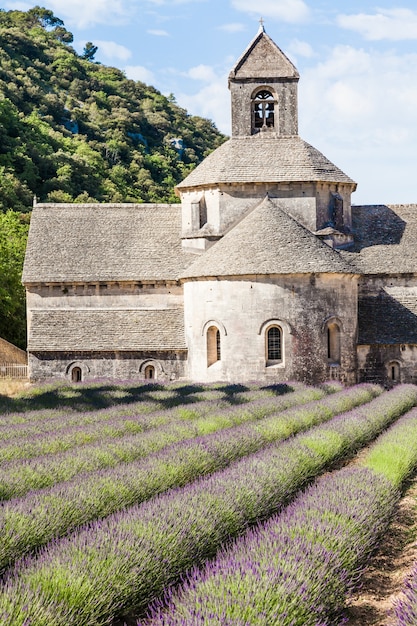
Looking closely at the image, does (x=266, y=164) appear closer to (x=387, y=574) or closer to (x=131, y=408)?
(x=131, y=408)

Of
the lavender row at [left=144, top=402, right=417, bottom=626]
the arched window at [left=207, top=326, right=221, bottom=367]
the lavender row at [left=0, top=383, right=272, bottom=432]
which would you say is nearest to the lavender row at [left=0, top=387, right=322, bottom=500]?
the lavender row at [left=0, top=383, right=272, bottom=432]

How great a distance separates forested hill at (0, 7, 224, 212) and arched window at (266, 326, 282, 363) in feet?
112

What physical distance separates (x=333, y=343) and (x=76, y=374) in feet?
33.4

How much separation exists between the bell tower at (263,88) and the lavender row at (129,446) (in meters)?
15.7

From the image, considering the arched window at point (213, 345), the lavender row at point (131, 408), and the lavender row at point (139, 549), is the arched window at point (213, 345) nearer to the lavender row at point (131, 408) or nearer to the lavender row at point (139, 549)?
the lavender row at point (131, 408)

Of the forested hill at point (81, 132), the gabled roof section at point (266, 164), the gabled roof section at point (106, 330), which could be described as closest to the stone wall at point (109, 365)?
the gabled roof section at point (106, 330)

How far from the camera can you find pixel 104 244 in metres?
33.2

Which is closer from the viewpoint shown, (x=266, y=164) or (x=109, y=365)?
(x=109, y=365)

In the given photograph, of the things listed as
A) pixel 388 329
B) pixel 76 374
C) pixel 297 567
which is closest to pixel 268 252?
pixel 388 329

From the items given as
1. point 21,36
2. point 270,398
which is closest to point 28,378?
point 270,398

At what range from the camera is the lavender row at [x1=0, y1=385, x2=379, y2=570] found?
27.3ft

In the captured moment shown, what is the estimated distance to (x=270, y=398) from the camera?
2141 centimetres

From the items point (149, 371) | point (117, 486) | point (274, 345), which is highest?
point (274, 345)

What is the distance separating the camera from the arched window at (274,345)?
2764 cm
